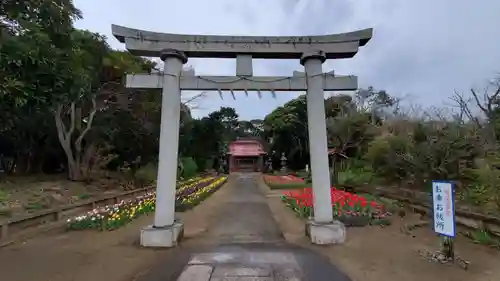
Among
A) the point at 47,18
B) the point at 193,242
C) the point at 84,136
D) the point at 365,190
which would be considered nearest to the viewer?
the point at 47,18

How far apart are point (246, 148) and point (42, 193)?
3598cm

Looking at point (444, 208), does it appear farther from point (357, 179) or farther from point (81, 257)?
point (357, 179)

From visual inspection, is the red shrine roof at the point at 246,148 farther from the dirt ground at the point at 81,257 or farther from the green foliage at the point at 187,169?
the dirt ground at the point at 81,257

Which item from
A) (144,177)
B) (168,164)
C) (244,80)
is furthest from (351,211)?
(144,177)

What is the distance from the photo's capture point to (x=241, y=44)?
866cm

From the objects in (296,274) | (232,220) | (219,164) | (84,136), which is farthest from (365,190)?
(219,164)

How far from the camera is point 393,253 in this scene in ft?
24.0

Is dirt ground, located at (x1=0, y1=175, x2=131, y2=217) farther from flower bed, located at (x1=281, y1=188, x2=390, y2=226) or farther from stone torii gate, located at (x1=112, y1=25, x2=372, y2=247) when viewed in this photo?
flower bed, located at (x1=281, y1=188, x2=390, y2=226)

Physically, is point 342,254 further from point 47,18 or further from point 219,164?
point 219,164

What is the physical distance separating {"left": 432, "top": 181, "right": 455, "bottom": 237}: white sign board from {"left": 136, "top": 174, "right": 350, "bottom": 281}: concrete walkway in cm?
198

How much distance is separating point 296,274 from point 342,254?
5.94 ft

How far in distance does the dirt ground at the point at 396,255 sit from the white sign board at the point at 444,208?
636mm

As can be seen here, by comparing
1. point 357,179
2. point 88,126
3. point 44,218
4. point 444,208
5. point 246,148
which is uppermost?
point 246,148

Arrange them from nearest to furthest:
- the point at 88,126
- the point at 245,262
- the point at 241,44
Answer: the point at 245,262 < the point at 241,44 < the point at 88,126
